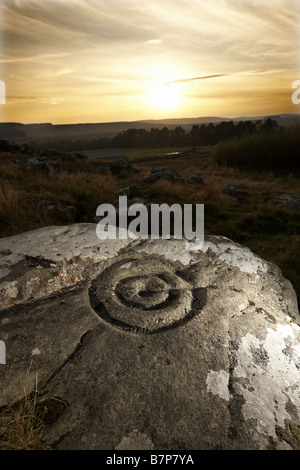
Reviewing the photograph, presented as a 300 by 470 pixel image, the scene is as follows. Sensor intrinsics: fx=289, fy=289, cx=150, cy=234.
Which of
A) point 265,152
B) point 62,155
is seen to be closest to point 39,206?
A: point 62,155

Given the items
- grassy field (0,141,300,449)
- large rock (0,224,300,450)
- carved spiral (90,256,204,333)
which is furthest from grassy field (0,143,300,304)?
carved spiral (90,256,204,333)

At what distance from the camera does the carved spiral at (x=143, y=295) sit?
2.44m

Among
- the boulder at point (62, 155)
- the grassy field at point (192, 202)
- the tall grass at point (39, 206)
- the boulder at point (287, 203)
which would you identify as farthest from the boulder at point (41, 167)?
the boulder at point (62, 155)

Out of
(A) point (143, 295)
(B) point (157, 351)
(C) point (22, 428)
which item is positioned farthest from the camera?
(A) point (143, 295)

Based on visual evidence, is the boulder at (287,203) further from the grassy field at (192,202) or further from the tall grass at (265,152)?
the tall grass at (265,152)

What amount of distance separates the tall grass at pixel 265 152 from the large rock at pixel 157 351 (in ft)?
64.6

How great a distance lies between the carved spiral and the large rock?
0.4 inches

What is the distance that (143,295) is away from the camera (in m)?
2.79

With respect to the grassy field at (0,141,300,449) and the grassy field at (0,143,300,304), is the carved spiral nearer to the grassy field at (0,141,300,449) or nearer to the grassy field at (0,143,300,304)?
the grassy field at (0,141,300,449)

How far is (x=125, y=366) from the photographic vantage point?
199 cm

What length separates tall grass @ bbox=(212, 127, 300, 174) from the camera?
20.3 meters

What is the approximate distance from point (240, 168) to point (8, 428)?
23.1m

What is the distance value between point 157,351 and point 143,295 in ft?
2.44

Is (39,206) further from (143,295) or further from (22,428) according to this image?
(22,428)
